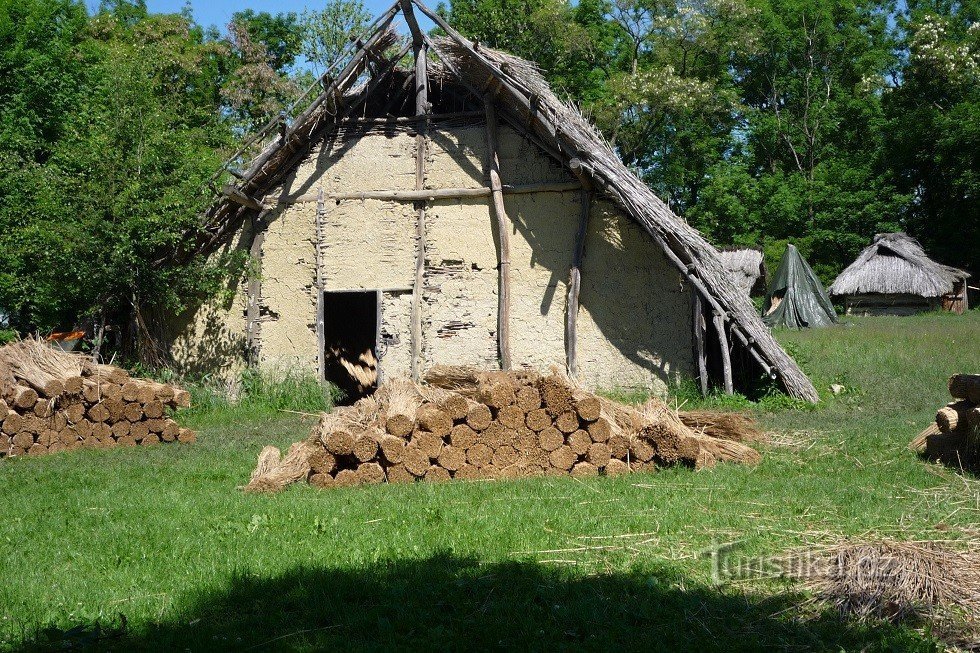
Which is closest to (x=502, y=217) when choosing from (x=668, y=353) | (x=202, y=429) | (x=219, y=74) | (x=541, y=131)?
(x=541, y=131)

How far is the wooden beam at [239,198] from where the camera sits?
Result: 531 inches

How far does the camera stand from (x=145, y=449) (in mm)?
10805

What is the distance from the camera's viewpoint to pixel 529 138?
13.6 metres

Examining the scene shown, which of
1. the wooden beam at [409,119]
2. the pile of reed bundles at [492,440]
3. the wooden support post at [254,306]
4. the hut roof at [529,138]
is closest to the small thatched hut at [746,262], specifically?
the hut roof at [529,138]

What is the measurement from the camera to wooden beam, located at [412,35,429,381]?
13.8m

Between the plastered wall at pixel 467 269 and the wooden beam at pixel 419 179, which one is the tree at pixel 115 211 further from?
the wooden beam at pixel 419 179

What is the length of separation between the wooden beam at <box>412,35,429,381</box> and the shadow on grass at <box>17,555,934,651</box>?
8.25 metres

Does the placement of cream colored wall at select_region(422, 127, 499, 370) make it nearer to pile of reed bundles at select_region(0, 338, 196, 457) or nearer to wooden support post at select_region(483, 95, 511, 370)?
wooden support post at select_region(483, 95, 511, 370)

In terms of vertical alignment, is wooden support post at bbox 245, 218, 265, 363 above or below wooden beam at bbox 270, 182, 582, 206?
below

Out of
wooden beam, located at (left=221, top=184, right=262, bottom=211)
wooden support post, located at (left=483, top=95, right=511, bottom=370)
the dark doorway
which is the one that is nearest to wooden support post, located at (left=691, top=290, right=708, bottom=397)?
wooden support post, located at (left=483, top=95, right=511, bottom=370)

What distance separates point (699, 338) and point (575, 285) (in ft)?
6.67

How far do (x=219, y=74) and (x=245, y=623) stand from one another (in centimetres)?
2837

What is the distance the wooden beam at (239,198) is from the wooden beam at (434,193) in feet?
1.00

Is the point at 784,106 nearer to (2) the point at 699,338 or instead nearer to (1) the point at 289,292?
(2) the point at 699,338
